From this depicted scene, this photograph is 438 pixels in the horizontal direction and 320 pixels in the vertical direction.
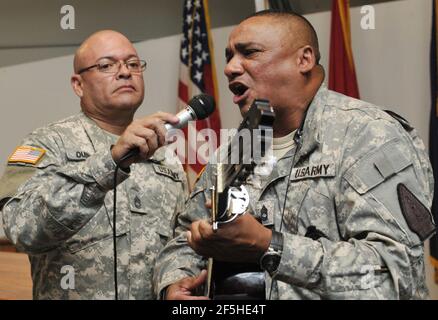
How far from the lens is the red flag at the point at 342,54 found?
12.2 feet

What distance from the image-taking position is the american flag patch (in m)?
2.16

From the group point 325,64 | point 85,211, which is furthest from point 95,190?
point 325,64

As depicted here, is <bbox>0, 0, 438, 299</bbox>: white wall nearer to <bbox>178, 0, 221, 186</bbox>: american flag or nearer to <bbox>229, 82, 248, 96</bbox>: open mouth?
<bbox>178, 0, 221, 186</bbox>: american flag

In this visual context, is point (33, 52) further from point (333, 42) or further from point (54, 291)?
point (54, 291)

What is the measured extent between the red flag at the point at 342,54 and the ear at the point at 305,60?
1.81 m

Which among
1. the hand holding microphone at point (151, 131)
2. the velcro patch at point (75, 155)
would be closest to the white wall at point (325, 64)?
the velcro patch at point (75, 155)

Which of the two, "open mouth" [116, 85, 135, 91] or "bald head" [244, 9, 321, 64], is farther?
"open mouth" [116, 85, 135, 91]

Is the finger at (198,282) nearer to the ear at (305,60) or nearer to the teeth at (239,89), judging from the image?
the teeth at (239,89)

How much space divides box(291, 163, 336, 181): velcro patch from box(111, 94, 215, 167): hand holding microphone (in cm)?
31

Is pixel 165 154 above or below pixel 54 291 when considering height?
above

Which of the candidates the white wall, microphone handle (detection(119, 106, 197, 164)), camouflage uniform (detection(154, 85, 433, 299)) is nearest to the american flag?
the white wall
